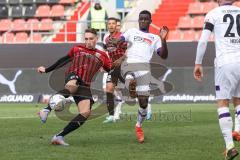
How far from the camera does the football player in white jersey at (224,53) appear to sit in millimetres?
9250

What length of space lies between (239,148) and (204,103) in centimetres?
1459

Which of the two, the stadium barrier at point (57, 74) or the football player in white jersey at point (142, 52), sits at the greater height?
the football player in white jersey at point (142, 52)

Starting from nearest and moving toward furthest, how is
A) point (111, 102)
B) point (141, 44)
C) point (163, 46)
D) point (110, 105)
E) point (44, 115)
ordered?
1. point (44, 115)
2. point (163, 46)
3. point (141, 44)
4. point (111, 102)
5. point (110, 105)

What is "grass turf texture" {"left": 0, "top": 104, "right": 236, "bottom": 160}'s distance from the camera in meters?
9.80

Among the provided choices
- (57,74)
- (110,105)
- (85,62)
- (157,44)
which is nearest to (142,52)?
(157,44)

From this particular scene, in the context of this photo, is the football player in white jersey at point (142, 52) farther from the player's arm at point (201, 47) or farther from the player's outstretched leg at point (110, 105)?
the player's outstretched leg at point (110, 105)

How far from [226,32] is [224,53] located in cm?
31

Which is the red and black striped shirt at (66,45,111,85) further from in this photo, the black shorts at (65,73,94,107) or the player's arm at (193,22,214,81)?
the player's arm at (193,22,214,81)

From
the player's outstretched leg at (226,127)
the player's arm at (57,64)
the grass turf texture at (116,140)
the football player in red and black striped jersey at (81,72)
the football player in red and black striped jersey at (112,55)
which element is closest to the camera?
the player's outstretched leg at (226,127)

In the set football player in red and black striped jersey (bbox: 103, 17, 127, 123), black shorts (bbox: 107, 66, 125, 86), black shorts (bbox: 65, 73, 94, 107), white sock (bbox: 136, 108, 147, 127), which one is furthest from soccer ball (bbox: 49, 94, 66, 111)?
black shorts (bbox: 107, 66, 125, 86)

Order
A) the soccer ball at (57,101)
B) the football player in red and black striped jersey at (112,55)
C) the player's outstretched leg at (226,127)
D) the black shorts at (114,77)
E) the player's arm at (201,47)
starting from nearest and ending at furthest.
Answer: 1. the player's outstretched leg at (226,127)
2. the player's arm at (201,47)
3. the soccer ball at (57,101)
4. the football player in red and black striped jersey at (112,55)
5. the black shorts at (114,77)

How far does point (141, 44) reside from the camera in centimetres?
1255

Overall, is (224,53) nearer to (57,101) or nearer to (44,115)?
(57,101)

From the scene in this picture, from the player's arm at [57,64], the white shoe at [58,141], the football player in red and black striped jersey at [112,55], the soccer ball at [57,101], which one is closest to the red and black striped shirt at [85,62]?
the player's arm at [57,64]
